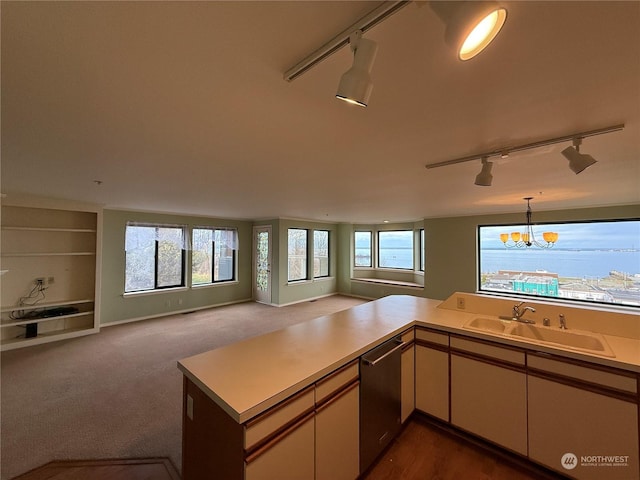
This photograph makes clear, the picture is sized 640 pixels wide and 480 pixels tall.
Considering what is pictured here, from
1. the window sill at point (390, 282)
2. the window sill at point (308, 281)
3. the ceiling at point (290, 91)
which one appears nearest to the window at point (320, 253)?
the window sill at point (308, 281)

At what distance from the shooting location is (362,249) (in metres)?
8.27

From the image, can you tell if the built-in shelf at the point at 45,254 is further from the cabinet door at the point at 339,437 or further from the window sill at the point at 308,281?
the cabinet door at the point at 339,437

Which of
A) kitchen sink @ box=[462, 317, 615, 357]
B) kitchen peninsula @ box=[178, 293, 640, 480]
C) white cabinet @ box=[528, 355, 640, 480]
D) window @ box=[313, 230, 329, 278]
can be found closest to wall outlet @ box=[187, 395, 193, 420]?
kitchen peninsula @ box=[178, 293, 640, 480]

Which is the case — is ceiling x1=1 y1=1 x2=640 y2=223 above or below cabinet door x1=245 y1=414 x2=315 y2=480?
above

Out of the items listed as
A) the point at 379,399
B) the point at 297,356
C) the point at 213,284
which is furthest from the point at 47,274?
the point at 379,399

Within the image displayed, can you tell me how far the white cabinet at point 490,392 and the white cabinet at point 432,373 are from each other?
2.4 inches

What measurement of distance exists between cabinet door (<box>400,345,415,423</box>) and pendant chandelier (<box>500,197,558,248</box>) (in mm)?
3740

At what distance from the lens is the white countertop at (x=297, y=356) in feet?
3.92

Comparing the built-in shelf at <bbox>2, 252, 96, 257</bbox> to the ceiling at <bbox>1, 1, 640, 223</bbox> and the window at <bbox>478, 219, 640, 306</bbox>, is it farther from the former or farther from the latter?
the window at <bbox>478, 219, 640, 306</bbox>

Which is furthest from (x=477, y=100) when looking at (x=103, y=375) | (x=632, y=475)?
(x=103, y=375)

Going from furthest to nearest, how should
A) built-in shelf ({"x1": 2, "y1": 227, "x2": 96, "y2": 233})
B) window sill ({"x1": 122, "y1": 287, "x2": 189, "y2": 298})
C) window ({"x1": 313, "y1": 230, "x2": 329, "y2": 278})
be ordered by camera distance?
window ({"x1": 313, "y1": 230, "x2": 329, "y2": 278})
window sill ({"x1": 122, "y1": 287, "x2": 189, "y2": 298})
built-in shelf ({"x1": 2, "y1": 227, "x2": 96, "y2": 233})

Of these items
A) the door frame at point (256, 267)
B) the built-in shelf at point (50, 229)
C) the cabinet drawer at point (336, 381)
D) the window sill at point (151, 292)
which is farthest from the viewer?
the door frame at point (256, 267)

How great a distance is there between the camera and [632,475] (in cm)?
152

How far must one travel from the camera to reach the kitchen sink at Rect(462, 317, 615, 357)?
188cm
